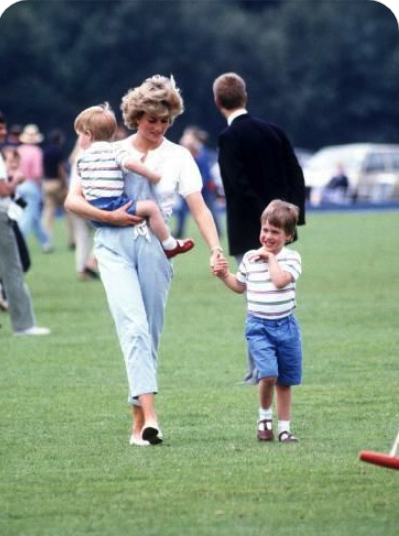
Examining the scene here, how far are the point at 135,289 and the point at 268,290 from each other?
0.73m

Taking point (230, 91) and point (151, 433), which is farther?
point (230, 91)

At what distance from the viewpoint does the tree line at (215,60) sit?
7644 centimetres

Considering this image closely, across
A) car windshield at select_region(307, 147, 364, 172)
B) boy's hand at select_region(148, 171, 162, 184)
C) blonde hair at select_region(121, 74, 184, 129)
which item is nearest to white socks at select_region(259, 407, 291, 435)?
boy's hand at select_region(148, 171, 162, 184)

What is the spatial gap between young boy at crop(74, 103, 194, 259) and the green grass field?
1.17 m

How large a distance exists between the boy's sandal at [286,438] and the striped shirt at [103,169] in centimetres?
158

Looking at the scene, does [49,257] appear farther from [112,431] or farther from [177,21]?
[177,21]

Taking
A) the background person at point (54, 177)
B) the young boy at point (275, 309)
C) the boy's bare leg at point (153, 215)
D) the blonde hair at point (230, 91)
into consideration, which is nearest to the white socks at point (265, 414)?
the young boy at point (275, 309)

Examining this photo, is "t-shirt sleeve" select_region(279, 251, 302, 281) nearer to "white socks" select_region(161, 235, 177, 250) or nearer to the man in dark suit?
"white socks" select_region(161, 235, 177, 250)

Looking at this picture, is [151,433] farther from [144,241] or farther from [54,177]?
[54,177]

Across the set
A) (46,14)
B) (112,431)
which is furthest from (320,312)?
(46,14)

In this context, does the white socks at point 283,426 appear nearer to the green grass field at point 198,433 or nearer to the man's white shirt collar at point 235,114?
the green grass field at point 198,433

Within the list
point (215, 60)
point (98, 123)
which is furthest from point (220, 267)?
point (215, 60)

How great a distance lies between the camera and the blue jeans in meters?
9.28

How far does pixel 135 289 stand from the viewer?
932 cm
